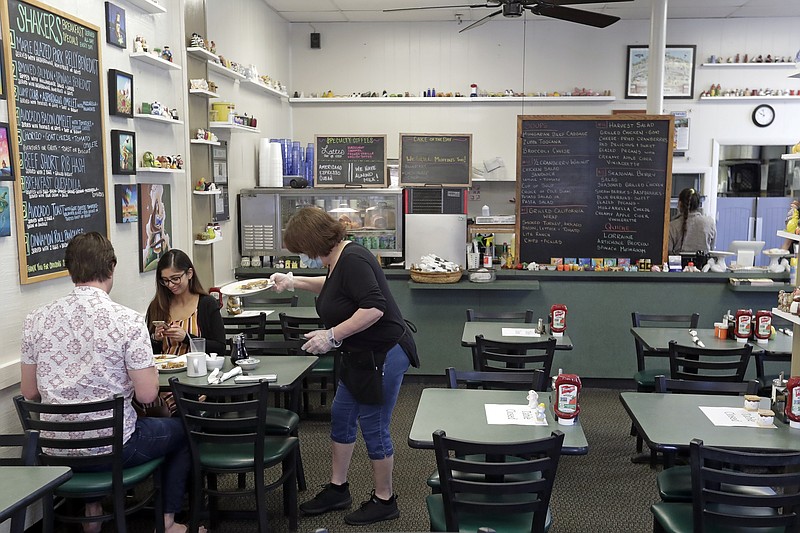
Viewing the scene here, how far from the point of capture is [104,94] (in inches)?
161

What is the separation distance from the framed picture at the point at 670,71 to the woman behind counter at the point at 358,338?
20.9ft

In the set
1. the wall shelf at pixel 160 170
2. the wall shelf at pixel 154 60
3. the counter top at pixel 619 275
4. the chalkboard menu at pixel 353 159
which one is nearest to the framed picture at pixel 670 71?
the counter top at pixel 619 275

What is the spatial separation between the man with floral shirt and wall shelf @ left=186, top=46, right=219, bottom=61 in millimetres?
2628

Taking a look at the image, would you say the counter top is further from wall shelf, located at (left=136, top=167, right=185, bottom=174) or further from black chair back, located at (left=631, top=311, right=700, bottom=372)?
wall shelf, located at (left=136, top=167, right=185, bottom=174)

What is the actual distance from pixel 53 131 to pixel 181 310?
1.11 metres

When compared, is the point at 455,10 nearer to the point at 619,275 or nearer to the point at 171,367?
the point at 619,275

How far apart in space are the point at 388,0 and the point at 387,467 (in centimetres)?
568

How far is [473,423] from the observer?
114 inches

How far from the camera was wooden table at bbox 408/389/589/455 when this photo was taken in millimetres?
2703

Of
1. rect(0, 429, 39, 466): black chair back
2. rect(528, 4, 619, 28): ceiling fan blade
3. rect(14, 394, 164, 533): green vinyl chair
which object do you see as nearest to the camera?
rect(0, 429, 39, 466): black chair back

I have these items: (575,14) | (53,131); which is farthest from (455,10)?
(53,131)

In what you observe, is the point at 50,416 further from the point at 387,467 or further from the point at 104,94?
the point at 104,94

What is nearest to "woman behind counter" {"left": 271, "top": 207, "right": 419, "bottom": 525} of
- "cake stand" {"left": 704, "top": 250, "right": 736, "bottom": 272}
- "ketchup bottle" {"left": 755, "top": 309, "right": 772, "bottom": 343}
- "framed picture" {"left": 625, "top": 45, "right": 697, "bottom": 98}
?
"ketchup bottle" {"left": 755, "top": 309, "right": 772, "bottom": 343}

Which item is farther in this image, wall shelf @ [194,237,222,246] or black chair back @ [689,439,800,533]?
wall shelf @ [194,237,222,246]
